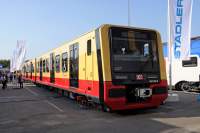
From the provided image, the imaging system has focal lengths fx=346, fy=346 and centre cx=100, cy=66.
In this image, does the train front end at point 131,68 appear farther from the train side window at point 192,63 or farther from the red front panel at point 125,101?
the train side window at point 192,63

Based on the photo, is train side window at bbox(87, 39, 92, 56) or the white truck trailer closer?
train side window at bbox(87, 39, 92, 56)

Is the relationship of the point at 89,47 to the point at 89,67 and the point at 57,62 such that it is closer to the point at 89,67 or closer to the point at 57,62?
the point at 89,67

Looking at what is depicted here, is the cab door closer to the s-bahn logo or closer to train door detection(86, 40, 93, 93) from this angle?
train door detection(86, 40, 93, 93)

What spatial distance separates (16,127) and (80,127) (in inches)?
76.1

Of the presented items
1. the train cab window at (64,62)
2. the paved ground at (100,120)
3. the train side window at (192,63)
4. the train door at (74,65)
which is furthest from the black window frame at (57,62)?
the train side window at (192,63)

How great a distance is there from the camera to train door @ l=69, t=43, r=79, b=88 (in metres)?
14.8

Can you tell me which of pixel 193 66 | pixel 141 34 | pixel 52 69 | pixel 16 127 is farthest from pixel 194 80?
pixel 16 127

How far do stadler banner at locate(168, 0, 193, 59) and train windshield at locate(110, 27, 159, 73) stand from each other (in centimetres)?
392

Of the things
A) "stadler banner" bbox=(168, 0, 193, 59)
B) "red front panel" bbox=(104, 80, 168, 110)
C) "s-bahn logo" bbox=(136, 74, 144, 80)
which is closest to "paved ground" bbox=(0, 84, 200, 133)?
"red front panel" bbox=(104, 80, 168, 110)

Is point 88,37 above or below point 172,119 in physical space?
above

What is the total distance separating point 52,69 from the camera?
70.0ft

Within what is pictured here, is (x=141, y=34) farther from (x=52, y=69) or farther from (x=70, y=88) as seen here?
(x=52, y=69)

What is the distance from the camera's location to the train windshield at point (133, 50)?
11.9 m

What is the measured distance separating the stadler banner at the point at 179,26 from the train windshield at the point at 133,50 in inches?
154
